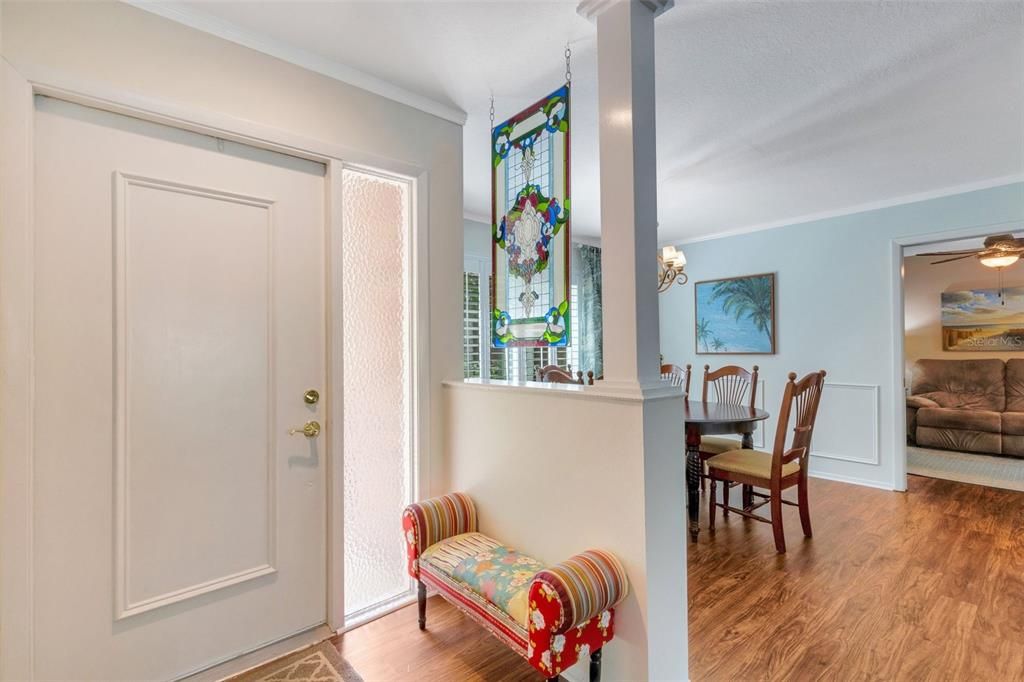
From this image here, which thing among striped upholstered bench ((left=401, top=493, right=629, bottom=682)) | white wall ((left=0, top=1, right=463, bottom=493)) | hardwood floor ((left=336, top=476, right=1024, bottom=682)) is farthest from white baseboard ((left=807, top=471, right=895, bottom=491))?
white wall ((left=0, top=1, right=463, bottom=493))

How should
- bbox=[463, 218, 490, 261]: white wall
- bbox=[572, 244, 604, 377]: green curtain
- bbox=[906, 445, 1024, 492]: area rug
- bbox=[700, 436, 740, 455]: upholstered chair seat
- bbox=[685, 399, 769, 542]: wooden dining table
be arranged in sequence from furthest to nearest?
1. bbox=[572, 244, 604, 377]: green curtain
2. bbox=[463, 218, 490, 261]: white wall
3. bbox=[906, 445, 1024, 492]: area rug
4. bbox=[700, 436, 740, 455]: upholstered chair seat
5. bbox=[685, 399, 769, 542]: wooden dining table

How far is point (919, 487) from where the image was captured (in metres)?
3.96

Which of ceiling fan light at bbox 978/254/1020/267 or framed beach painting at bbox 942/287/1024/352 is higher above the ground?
ceiling fan light at bbox 978/254/1020/267

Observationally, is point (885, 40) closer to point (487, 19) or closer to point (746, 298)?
point (487, 19)

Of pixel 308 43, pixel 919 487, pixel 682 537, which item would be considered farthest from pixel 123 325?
pixel 919 487

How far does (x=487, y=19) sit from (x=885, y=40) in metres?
1.63

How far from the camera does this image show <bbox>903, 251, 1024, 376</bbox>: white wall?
5754 millimetres

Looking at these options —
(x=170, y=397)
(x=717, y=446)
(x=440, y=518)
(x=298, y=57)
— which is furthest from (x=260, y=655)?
(x=717, y=446)

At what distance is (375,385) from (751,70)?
2.26 m

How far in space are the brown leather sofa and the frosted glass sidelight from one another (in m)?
6.15

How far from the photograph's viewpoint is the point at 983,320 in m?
5.73

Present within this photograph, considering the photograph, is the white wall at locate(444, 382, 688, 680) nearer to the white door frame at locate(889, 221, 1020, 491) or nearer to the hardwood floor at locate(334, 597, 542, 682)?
the hardwood floor at locate(334, 597, 542, 682)

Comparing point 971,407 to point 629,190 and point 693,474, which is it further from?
point 629,190

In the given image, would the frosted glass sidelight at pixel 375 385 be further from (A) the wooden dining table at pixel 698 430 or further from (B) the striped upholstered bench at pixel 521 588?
(A) the wooden dining table at pixel 698 430
